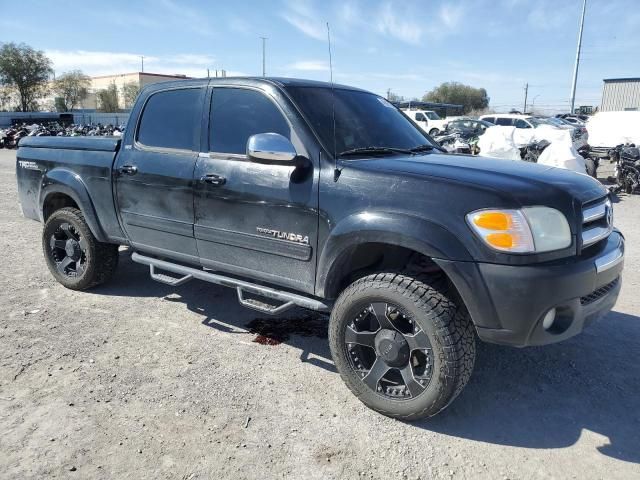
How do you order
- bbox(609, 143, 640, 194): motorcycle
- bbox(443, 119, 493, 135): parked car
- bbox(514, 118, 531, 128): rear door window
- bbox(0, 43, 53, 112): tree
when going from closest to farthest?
bbox(609, 143, 640, 194): motorcycle, bbox(443, 119, 493, 135): parked car, bbox(514, 118, 531, 128): rear door window, bbox(0, 43, 53, 112): tree

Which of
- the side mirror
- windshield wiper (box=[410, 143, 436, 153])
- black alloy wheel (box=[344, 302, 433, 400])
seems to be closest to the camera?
black alloy wheel (box=[344, 302, 433, 400])

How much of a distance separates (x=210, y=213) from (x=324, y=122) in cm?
A: 106

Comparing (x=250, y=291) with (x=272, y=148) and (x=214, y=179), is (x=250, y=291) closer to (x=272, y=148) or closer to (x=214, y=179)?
(x=214, y=179)

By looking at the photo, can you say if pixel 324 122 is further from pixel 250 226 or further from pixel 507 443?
pixel 507 443

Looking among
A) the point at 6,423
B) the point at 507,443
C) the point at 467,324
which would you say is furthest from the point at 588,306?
the point at 6,423

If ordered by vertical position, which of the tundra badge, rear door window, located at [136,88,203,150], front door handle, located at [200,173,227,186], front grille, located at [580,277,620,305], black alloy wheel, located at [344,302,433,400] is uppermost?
rear door window, located at [136,88,203,150]

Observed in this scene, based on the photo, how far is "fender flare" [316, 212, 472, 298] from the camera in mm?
2678

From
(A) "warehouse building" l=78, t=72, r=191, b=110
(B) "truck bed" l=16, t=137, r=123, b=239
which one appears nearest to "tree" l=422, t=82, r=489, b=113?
(A) "warehouse building" l=78, t=72, r=191, b=110

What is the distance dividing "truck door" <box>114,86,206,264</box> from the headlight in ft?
7.14

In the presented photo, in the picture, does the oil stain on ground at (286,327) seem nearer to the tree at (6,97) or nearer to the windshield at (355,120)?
the windshield at (355,120)

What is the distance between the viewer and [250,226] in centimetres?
351

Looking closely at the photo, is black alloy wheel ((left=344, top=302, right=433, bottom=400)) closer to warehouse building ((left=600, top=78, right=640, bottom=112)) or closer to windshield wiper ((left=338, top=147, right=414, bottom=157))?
windshield wiper ((left=338, top=147, right=414, bottom=157))

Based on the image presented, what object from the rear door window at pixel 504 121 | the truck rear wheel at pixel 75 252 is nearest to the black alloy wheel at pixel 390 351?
the truck rear wheel at pixel 75 252

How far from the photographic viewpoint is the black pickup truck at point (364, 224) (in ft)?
8.68
